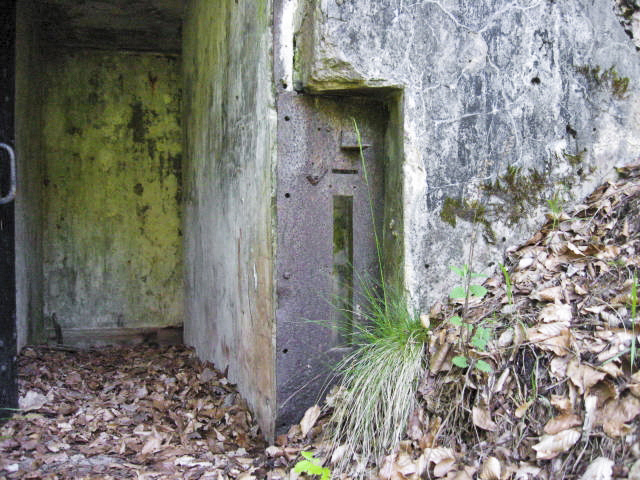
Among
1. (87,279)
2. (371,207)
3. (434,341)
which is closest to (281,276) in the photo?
(371,207)

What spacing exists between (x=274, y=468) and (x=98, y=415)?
1.55 m

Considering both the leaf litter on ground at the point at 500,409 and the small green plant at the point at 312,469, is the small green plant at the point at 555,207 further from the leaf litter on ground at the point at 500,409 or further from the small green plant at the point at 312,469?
the small green plant at the point at 312,469

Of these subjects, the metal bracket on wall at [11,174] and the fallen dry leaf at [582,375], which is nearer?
the fallen dry leaf at [582,375]

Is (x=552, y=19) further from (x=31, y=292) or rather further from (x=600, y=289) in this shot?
(x=31, y=292)

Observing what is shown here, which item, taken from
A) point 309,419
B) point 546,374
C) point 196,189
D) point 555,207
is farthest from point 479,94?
point 196,189

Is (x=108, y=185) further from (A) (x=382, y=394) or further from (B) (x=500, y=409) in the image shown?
(B) (x=500, y=409)

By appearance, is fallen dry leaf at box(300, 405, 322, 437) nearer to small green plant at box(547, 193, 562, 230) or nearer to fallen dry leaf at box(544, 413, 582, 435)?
fallen dry leaf at box(544, 413, 582, 435)

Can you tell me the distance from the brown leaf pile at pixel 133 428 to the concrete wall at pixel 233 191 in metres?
0.18

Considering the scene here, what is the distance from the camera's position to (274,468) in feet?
9.12

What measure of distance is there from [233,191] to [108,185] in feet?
10.9

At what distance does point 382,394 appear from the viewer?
255cm

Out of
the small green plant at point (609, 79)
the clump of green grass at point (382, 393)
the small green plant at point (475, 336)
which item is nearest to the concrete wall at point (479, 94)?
the small green plant at point (609, 79)

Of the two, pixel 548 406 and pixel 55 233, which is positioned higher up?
pixel 55 233

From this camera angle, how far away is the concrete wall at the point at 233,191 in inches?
122
